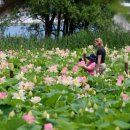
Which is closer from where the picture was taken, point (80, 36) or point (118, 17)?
point (118, 17)

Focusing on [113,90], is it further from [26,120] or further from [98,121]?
[26,120]

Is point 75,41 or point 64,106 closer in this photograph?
point 64,106

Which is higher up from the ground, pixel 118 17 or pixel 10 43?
pixel 118 17

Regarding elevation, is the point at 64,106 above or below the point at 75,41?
above

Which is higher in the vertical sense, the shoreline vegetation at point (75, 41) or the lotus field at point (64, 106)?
the lotus field at point (64, 106)

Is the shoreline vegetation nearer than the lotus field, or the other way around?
the lotus field

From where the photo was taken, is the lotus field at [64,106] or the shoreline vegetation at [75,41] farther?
the shoreline vegetation at [75,41]

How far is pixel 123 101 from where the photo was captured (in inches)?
160

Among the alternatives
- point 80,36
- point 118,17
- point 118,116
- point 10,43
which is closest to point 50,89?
point 118,116

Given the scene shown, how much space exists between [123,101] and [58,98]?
0.59 m

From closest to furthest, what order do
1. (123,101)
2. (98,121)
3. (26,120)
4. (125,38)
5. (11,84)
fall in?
1. (26,120)
2. (98,121)
3. (123,101)
4. (11,84)
5. (125,38)

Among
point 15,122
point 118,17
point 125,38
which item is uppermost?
point 118,17

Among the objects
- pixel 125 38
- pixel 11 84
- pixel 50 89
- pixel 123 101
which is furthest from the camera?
pixel 125 38

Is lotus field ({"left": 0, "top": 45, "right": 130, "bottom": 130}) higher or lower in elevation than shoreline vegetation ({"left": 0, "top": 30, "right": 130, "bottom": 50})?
higher
